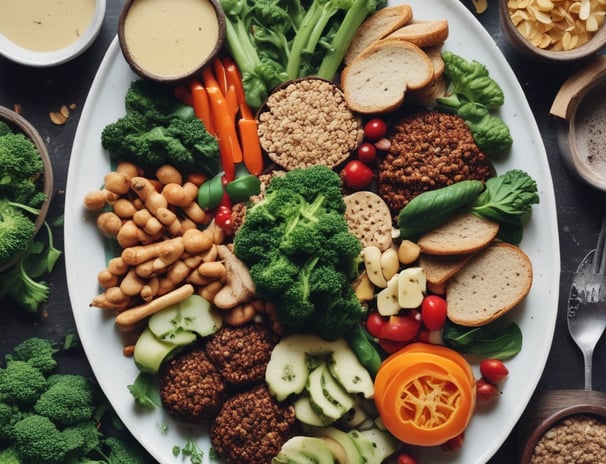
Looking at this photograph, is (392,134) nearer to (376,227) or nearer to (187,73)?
(376,227)

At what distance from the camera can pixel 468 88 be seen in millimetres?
3271

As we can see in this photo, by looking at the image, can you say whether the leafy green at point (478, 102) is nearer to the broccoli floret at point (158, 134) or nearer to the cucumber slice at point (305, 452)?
the broccoli floret at point (158, 134)

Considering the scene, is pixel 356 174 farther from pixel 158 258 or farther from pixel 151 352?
pixel 151 352

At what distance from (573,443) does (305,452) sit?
1.22m

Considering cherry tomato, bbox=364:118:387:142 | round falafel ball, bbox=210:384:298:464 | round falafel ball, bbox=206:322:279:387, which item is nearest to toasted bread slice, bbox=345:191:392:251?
cherry tomato, bbox=364:118:387:142

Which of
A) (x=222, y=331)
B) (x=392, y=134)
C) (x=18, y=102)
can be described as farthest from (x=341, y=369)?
(x=18, y=102)

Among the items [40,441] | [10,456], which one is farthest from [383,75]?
[10,456]

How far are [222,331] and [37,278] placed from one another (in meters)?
1.01

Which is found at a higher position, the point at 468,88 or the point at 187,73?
the point at 187,73

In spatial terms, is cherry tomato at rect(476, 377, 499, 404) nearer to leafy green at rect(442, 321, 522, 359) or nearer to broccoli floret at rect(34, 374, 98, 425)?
leafy green at rect(442, 321, 522, 359)

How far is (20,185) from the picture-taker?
128 inches

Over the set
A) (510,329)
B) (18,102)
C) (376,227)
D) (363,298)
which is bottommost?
(510,329)

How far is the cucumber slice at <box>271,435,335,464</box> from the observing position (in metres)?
3.12

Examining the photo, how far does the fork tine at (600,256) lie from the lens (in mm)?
3441
